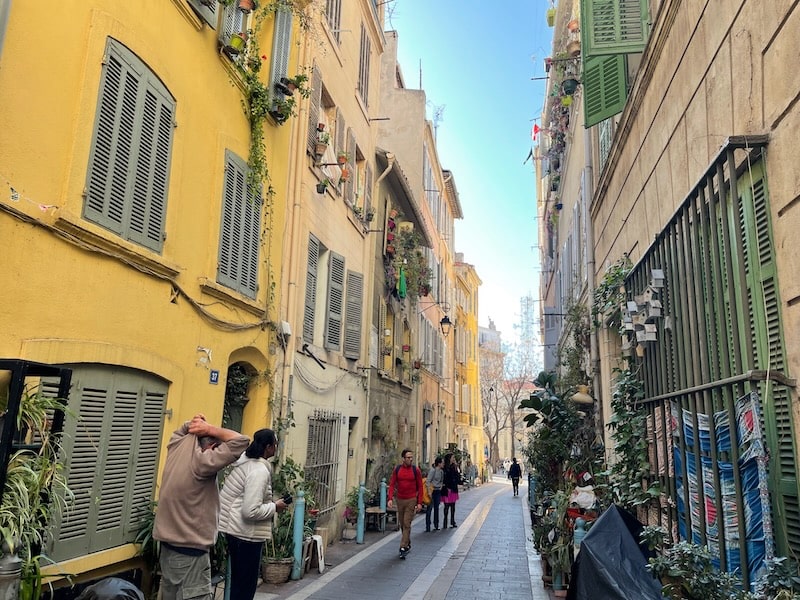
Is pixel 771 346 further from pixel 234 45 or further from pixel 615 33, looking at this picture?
pixel 234 45

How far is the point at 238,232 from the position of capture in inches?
332

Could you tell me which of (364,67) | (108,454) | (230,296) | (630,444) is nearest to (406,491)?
(230,296)

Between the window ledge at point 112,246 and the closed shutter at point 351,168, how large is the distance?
7048 mm

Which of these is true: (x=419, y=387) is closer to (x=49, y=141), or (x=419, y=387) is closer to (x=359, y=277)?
(x=359, y=277)

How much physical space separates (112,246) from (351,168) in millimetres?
8565

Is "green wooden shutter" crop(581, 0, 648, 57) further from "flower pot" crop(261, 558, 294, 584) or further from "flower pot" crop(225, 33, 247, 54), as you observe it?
"flower pot" crop(261, 558, 294, 584)

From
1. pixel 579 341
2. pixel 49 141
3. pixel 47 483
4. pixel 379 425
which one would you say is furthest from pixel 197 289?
pixel 379 425

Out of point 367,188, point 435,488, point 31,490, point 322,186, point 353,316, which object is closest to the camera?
point 31,490

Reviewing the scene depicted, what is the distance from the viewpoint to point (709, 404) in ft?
14.9

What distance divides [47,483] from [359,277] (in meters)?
9.61

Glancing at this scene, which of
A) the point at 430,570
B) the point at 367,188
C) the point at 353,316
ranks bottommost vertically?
the point at 430,570

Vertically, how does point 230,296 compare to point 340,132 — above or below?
below

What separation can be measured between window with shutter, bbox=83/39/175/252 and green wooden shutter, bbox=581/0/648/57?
529cm

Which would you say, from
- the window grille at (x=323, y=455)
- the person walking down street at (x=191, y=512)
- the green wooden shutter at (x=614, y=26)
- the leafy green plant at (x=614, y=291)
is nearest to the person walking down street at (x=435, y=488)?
the window grille at (x=323, y=455)
